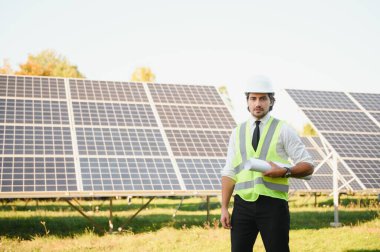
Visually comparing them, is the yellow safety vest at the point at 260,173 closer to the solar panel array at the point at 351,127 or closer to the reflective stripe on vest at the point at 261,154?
the reflective stripe on vest at the point at 261,154

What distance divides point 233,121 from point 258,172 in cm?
999

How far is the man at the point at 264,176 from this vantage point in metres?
4.18

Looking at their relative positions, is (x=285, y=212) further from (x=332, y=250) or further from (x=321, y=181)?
(x=321, y=181)

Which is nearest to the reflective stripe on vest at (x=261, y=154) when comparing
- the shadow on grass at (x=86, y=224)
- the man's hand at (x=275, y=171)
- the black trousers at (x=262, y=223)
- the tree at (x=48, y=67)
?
the black trousers at (x=262, y=223)

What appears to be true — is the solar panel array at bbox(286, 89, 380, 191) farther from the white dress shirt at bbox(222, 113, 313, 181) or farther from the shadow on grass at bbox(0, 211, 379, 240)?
the white dress shirt at bbox(222, 113, 313, 181)

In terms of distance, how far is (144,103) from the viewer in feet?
46.4

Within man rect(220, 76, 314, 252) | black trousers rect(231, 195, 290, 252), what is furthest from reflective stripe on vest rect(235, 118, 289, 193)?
black trousers rect(231, 195, 290, 252)

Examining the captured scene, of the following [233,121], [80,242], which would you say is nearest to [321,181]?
[233,121]

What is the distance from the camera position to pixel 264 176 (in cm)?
428

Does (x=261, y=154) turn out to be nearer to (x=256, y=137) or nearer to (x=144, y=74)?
(x=256, y=137)

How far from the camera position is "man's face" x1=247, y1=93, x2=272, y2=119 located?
4.39 meters

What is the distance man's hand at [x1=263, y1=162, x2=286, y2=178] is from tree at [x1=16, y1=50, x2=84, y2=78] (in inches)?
1625

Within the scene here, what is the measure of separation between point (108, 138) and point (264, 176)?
8.50 m

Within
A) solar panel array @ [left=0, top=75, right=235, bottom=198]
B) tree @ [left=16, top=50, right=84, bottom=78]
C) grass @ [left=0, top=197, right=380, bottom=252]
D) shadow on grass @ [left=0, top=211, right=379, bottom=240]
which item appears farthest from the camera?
tree @ [left=16, top=50, right=84, bottom=78]
